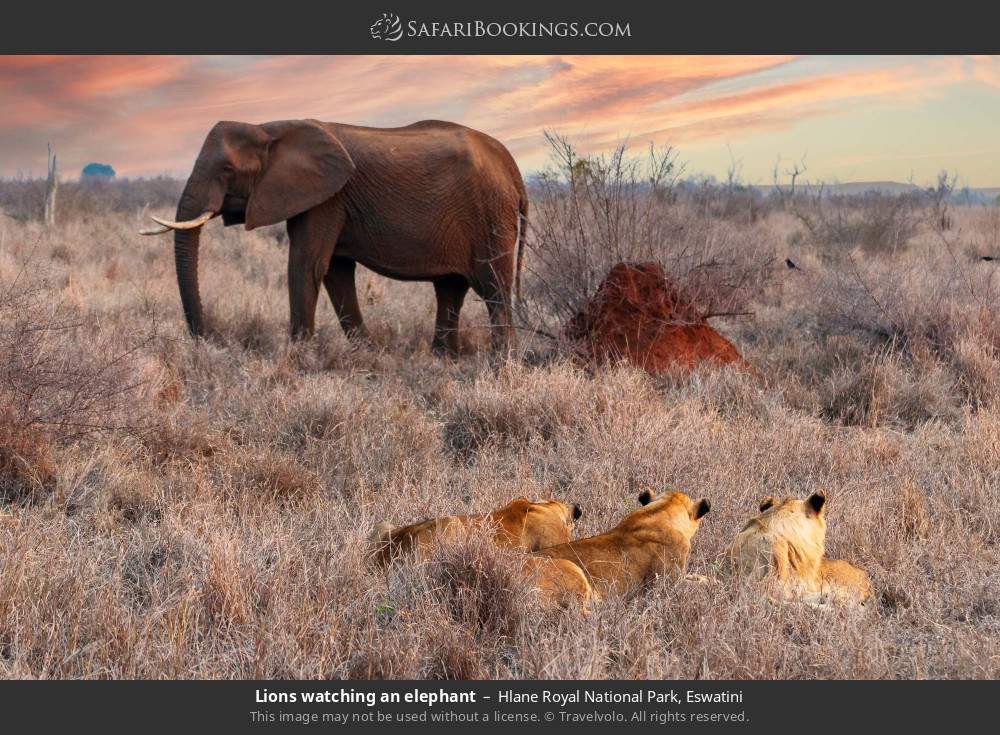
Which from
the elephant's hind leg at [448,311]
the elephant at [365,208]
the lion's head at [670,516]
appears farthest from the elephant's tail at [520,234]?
the lion's head at [670,516]

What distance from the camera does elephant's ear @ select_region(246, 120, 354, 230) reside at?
9.35 m

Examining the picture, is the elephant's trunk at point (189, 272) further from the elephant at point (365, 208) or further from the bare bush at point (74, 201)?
the bare bush at point (74, 201)

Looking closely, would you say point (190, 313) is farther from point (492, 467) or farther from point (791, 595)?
point (791, 595)

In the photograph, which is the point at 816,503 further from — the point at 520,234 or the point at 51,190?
the point at 51,190

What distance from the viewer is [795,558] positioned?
12.6 feet

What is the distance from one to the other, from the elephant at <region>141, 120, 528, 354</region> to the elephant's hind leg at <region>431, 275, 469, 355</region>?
Answer: 0.5 inches

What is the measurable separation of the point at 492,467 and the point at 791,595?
2.33 metres

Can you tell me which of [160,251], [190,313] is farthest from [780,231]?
[190,313]

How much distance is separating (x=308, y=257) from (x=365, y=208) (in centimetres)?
75

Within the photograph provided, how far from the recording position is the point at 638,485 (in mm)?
5320

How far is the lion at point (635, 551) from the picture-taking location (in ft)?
12.3

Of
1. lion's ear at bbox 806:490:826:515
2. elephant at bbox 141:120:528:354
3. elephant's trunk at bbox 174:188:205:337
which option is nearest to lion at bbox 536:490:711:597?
lion's ear at bbox 806:490:826:515

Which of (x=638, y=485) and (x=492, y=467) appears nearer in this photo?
(x=638, y=485)

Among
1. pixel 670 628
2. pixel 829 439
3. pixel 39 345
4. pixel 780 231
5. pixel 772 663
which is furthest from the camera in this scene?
pixel 780 231
